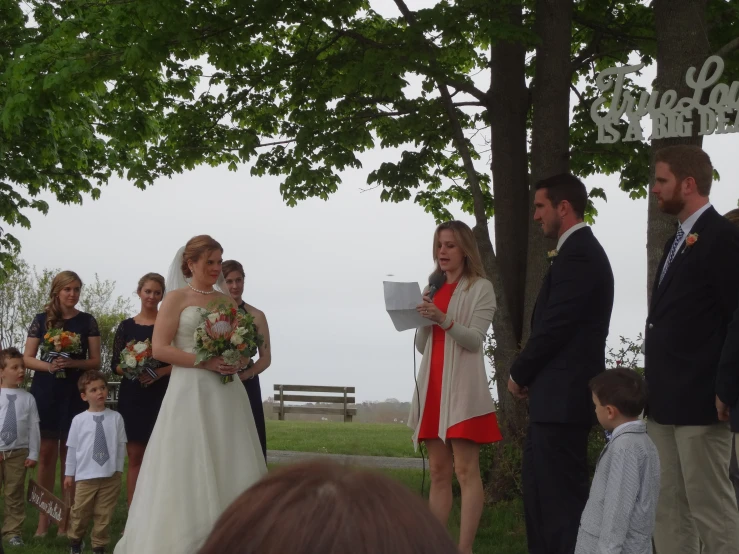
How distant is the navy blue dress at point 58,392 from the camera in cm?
890

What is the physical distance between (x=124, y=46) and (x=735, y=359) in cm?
838

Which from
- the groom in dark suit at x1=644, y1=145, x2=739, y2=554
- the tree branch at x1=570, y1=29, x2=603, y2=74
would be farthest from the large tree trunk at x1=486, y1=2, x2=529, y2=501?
the groom in dark suit at x1=644, y1=145, x2=739, y2=554

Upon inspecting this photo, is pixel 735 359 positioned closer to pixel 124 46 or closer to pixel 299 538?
pixel 299 538

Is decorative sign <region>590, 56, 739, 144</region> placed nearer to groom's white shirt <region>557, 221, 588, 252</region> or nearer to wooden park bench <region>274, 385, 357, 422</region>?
groom's white shirt <region>557, 221, 588, 252</region>

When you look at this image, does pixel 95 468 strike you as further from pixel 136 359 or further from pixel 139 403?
pixel 136 359

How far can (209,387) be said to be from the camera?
7363mm

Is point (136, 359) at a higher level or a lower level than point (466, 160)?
lower

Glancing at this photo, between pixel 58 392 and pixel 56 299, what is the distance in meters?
0.89

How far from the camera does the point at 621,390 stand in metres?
5.42

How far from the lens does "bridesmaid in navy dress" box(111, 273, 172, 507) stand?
847cm

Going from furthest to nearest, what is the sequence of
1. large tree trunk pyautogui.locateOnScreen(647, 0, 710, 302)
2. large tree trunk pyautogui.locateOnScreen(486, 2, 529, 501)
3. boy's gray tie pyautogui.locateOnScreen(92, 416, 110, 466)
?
large tree trunk pyautogui.locateOnScreen(486, 2, 529, 501)
large tree trunk pyautogui.locateOnScreen(647, 0, 710, 302)
boy's gray tie pyautogui.locateOnScreen(92, 416, 110, 466)

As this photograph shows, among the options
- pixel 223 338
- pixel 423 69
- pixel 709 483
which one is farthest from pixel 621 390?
pixel 423 69

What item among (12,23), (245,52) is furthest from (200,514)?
(12,23)

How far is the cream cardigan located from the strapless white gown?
1.47 metres
